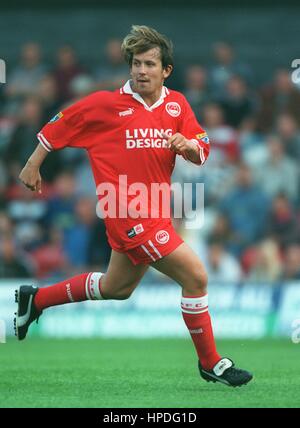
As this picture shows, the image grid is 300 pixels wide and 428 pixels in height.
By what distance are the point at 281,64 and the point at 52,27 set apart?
3.52 m

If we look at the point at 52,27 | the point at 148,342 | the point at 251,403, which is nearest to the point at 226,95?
the point at 52,27

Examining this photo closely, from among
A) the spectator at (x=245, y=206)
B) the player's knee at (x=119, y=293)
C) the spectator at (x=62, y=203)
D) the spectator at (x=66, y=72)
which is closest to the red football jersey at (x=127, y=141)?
the player's knee at (x=119, y=293)

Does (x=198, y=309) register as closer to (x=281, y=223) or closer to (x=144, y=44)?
(x=144, y=44)

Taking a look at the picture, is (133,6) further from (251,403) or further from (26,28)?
(251,403)

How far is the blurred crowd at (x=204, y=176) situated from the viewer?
14.2 meters

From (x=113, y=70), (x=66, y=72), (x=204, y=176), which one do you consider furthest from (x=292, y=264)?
(x=66, y=72)

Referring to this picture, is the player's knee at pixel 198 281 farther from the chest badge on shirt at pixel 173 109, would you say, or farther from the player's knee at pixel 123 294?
the chest badge on shirt at pixel 173 109

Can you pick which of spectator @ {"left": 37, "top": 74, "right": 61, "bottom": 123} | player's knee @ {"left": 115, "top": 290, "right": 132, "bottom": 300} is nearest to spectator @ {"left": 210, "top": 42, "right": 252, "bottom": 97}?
spectator @ {"left": 37, "top": 74, "right": 61, "bottom": 123}

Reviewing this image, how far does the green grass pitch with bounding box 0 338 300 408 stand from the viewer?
6.78 metres

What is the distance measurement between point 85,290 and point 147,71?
1.57 m

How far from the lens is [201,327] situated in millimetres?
7457

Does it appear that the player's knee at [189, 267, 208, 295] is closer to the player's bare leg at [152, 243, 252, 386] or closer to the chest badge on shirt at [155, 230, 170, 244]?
the player's bare leg at [152, 243, 252, 386]

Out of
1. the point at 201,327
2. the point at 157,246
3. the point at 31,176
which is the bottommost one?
the point at 201,327

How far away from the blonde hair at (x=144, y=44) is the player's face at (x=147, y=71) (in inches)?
1.2
